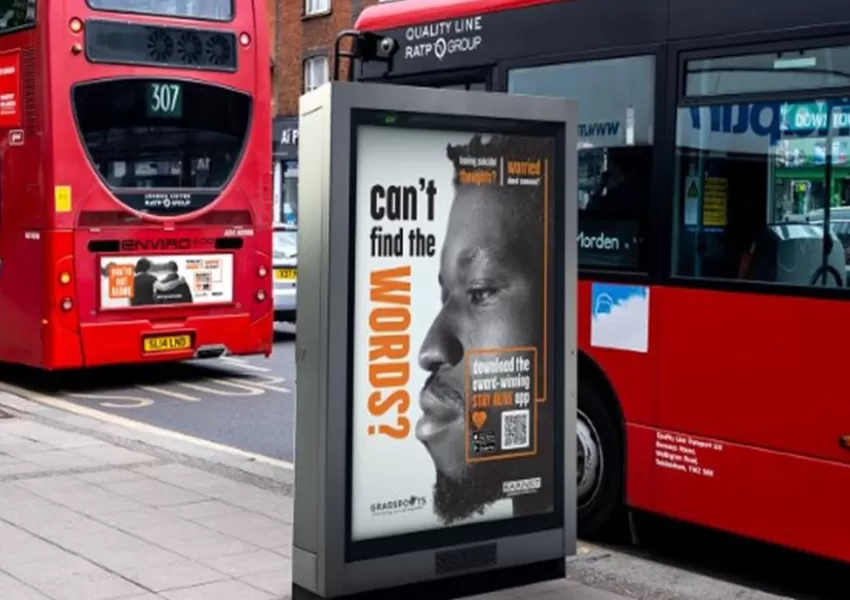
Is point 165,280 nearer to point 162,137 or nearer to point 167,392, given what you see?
point 167,392

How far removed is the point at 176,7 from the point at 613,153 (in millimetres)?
7528

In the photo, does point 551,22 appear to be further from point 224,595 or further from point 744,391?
point 224,595

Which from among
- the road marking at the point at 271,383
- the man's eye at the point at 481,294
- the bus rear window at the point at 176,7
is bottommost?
the road marking at the point at 271,383

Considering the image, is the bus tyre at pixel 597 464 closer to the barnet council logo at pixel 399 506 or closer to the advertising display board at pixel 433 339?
the advertising display board at pixel 433 339

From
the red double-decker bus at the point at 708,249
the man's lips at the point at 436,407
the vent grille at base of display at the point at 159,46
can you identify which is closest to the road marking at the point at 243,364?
the vent grille at base of display at the point at 159,46

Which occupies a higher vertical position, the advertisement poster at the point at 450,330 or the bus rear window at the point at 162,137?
the bus rear window at the point at 162,137

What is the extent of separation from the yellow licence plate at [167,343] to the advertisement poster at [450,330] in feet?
27.0

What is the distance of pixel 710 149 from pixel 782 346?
1.04m

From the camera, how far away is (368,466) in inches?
197

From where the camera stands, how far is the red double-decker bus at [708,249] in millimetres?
5781

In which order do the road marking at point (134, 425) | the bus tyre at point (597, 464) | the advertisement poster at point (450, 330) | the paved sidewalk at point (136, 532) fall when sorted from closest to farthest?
the advertisement poster at point (450, 330) < the paved sidewalk at point (136, 532) < the bus tyre at point (597, 464) < the road marking at point (134, 425)

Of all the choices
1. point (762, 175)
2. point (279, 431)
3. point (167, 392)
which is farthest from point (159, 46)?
point (762, 175)

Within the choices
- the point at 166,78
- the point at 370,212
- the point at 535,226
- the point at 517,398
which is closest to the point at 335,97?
the point at 370,212

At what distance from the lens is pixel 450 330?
5.22 meters
